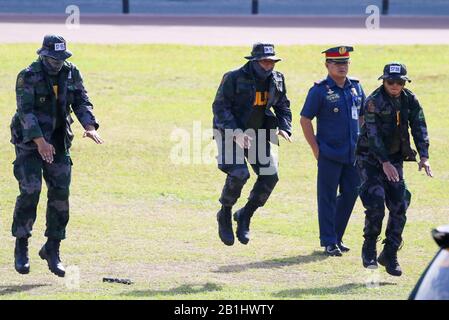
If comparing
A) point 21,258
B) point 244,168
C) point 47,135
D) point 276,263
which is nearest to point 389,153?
point 244,168

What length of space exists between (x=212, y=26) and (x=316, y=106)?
632 inches

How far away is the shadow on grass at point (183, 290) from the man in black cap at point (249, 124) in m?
1.17

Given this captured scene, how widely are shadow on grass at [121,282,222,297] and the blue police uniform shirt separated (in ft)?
6.99

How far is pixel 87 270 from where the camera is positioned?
11.4 meters

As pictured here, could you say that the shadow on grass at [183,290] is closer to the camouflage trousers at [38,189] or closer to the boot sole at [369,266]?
the camouflage trousers at [38,189]

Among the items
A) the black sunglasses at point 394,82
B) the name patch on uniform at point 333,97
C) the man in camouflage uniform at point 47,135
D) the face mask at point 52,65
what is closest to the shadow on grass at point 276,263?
the name patch on uniform at point 333,97

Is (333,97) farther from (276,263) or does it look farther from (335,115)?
(276,263)

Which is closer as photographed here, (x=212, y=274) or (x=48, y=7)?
(x=212, y=274)

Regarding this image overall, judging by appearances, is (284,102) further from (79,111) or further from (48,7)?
(48,7)

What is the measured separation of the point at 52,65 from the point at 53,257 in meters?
1.64

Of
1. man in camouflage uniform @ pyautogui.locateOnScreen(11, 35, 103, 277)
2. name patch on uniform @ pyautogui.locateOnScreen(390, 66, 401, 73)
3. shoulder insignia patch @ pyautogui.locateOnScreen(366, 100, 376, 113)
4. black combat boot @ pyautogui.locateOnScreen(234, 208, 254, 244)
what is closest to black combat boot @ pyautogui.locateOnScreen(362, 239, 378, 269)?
shoulder insignia patch @ pyautogui.locateOnScreen(366, 100, 376, 113)

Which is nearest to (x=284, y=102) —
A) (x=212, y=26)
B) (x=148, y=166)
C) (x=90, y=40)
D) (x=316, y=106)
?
(x=316, y=106)

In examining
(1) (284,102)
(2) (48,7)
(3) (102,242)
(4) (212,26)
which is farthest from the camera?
(2) (48,7)

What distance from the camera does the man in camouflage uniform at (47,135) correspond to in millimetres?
10727
